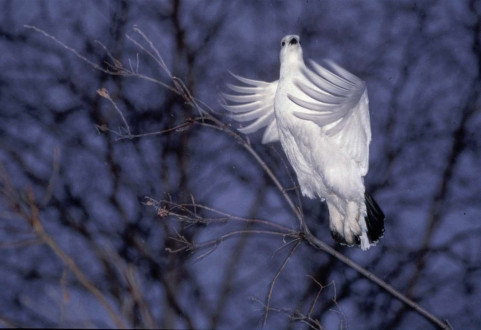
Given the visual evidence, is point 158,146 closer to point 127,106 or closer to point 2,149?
point 127,106

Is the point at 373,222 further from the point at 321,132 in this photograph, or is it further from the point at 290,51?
the point at 290,51

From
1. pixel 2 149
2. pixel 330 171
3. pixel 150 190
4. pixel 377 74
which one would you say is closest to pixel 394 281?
pixel 330 171

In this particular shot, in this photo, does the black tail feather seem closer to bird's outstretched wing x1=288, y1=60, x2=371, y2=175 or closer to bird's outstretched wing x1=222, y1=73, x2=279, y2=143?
bird's outstretched wing x1=288, y1=60, x2=371, y2=175

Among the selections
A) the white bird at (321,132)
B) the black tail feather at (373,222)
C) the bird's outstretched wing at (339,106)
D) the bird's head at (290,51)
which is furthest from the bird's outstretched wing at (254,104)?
the black tail feather at (373,222)

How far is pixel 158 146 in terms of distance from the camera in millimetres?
3053

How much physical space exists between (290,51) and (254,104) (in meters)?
0.27

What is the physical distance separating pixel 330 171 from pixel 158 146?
3.13 ft

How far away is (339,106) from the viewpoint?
2.17m

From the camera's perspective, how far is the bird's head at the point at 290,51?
8.53 ft

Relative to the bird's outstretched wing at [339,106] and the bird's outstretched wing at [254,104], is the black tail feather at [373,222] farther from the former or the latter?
the bird's outstretched wing at [254,104]

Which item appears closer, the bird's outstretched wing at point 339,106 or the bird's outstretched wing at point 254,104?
the bird's outstretched wing at point 339,106

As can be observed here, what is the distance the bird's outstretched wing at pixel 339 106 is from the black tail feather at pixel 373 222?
196 mm

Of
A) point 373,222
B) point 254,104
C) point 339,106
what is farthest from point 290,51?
point 373,222

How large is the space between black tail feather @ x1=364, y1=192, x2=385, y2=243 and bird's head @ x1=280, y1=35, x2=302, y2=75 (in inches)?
25.3
